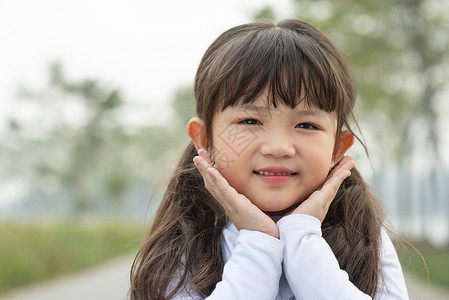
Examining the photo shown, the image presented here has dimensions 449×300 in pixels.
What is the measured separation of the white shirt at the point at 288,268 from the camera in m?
1.66

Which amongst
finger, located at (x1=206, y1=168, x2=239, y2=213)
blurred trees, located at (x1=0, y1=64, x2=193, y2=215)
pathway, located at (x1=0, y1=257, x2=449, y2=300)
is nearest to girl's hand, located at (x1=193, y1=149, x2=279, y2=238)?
finger, located at (x1=206, y1=168, x2=239, y2=213)

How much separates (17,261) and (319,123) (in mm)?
8844

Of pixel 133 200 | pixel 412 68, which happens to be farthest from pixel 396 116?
pixel 133 200

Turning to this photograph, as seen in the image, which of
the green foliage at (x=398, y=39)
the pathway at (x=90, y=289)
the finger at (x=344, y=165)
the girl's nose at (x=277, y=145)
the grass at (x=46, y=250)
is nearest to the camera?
the girl's nose at (x=277, y=145)

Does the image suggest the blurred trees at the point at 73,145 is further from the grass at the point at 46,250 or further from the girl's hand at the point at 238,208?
the girl's hand at the point at 238,208

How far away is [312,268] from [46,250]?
1006 centimetres

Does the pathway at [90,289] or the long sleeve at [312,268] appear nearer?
the long sleeve at [312,268]

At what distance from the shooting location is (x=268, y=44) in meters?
1.91

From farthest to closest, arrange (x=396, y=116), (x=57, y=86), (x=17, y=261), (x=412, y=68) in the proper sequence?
(x=57, y=86)
(x=396, y=116)
(x=412, y=68)
(x=17, y=261)

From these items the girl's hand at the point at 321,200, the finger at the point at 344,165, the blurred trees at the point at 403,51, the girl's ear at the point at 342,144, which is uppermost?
the girl's ear at the point at 342,144

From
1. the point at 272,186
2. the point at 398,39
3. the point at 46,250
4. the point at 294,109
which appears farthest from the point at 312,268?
the point at 398,39

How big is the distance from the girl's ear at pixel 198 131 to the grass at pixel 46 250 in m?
5.57

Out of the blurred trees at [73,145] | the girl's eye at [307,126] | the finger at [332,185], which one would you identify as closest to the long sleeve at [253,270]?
the finger at [332,185]

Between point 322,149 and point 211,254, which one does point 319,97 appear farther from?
point 211,254
